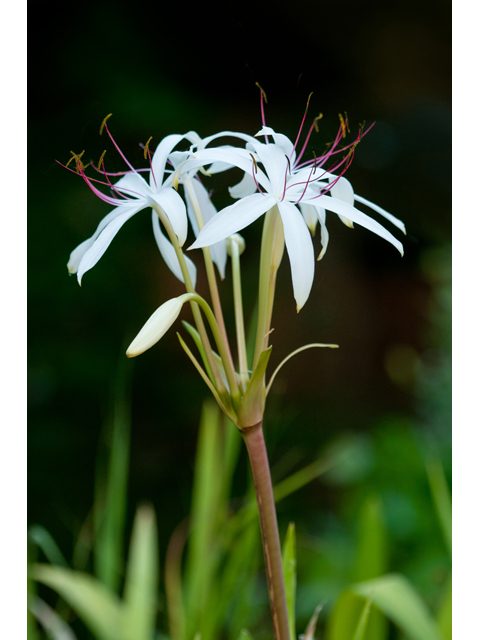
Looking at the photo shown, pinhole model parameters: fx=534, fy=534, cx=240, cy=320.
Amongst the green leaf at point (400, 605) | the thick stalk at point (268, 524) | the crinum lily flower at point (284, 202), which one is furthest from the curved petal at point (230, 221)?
the green leaf at point (400, 605)

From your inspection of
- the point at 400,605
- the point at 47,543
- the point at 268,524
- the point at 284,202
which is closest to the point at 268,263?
the point at 284,202

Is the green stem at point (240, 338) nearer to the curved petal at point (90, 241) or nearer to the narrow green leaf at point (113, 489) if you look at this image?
the curved petal at point (90, 241)

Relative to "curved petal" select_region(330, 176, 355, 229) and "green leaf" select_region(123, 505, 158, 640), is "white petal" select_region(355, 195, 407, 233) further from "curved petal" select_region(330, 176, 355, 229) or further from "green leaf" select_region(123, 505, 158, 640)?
"green leaf" select_region(123, 505, 158, 640)

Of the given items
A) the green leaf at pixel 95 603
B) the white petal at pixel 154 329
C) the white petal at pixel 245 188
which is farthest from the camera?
the green leaf at pixel 95 603

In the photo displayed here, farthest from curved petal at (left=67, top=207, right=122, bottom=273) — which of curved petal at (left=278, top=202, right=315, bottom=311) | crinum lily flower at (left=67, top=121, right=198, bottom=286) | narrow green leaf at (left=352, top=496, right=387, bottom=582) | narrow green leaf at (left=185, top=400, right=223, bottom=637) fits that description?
narrow green leaf at (left=352, top=496, right=387, bottom=582)
